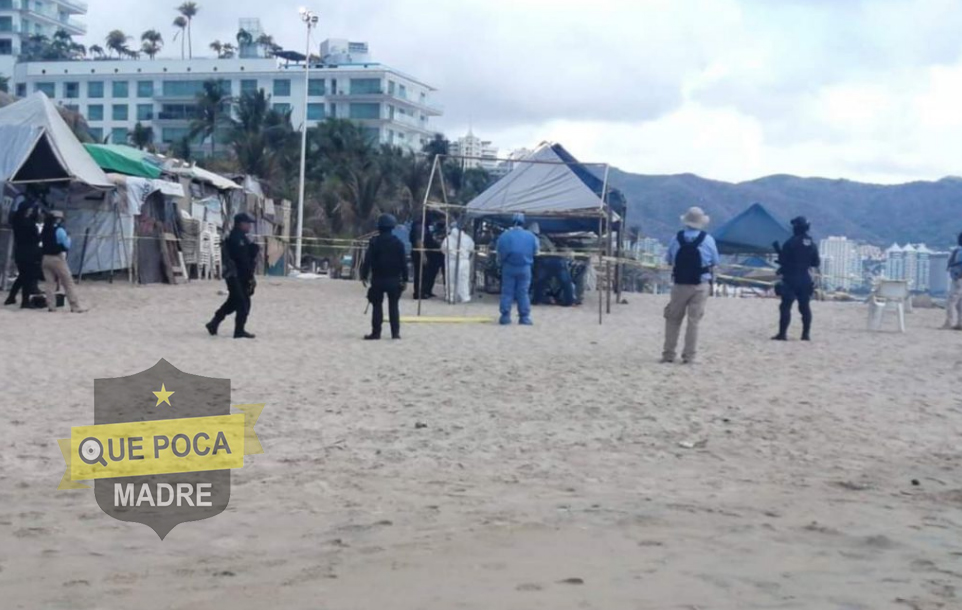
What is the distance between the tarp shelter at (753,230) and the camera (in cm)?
2803

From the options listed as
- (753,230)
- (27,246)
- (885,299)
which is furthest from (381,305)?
(753,230)

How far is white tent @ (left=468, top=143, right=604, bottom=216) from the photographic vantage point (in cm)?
2062

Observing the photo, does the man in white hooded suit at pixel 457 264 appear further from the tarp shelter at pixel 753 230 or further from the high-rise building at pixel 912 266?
the high-rise building at pixel 912 266

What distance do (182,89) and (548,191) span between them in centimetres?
6399

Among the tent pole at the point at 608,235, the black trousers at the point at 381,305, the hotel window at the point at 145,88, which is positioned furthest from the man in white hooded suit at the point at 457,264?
the hotel window at the point at 145,88

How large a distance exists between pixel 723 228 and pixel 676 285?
16.9 meters

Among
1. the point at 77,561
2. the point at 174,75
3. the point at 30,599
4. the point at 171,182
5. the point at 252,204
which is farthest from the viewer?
the point at 174,75

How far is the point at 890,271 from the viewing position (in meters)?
29.3

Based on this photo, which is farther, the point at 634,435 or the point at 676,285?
the point at 676,285

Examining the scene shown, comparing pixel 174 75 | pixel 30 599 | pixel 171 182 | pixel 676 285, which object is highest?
pixel 174 75

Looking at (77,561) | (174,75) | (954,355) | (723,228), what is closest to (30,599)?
(77,561)

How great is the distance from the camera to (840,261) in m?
31.5

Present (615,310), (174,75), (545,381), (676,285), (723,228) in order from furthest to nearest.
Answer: (174,75), (723,228), (615,310), (676,285), (545,381)

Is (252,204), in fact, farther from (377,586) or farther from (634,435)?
(377,586)
